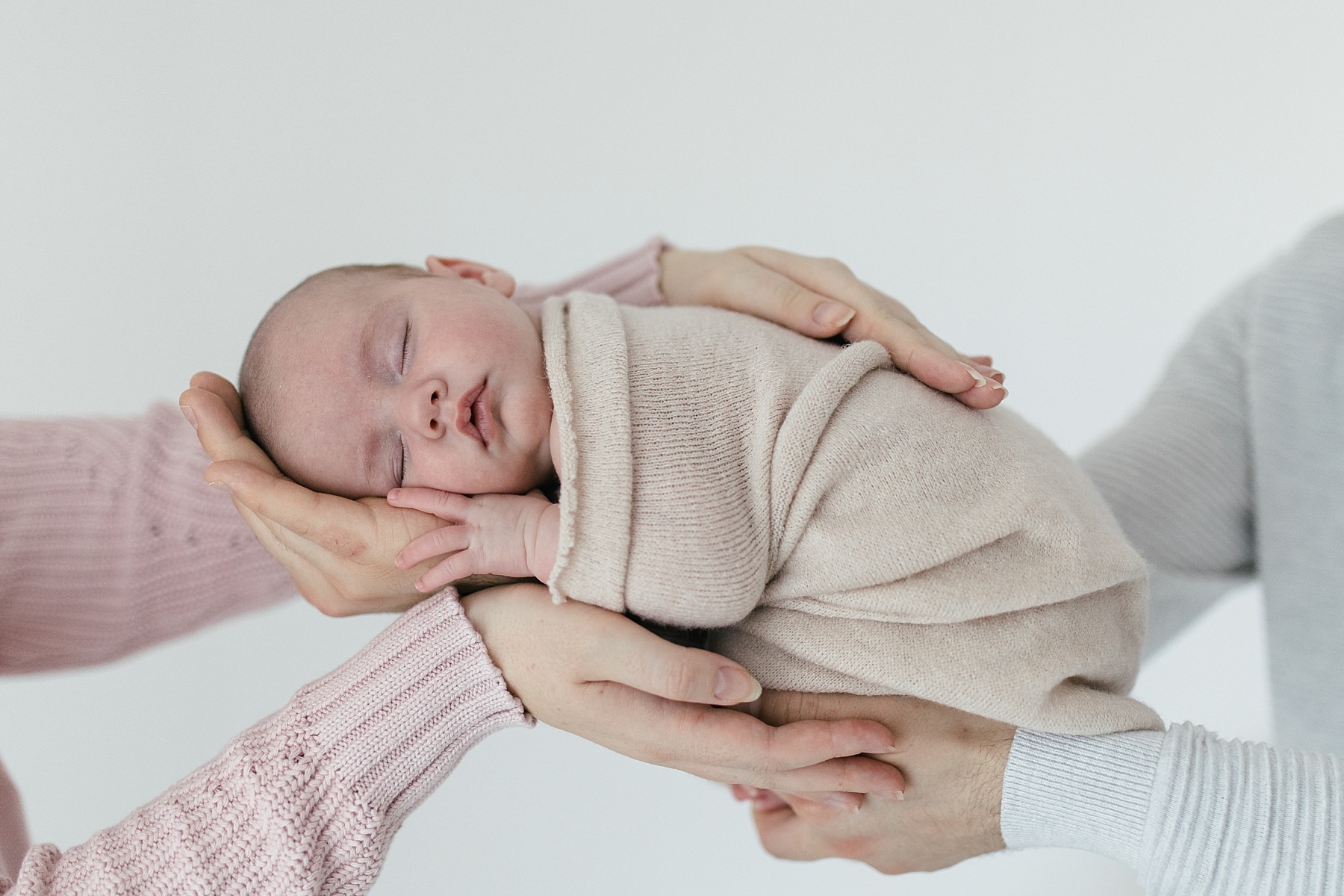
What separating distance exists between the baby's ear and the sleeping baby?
0.16 meters

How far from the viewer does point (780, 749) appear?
1.10 m

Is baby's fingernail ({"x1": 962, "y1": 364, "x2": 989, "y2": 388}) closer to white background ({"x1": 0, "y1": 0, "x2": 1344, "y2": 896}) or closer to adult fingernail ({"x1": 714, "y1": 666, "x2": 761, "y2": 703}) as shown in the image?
adult fingernail ({"x1": 714, "y1": 666, "x2": 761, "y2": 703})

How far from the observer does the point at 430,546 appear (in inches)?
43.3

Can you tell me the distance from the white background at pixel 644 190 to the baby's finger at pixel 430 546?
1194mm

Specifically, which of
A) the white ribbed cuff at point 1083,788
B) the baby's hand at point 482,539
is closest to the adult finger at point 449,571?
the baby's hand at point 482,539

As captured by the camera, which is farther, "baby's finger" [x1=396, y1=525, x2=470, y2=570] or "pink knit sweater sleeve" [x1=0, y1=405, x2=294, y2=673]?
"pink knit sweater sleeve" [x1=0, y1=405, x2=294, y2=673]

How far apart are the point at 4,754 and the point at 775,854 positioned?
1.56m

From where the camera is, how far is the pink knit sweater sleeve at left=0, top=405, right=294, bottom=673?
4.54 feet

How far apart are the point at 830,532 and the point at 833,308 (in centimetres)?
31

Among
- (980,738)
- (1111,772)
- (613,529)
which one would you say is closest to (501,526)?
(613,529)

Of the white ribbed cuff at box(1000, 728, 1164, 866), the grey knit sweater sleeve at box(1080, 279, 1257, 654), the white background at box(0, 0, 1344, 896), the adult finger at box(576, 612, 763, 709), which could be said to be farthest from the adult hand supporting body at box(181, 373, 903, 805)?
the white background at box(0, 0, 1344, 896)

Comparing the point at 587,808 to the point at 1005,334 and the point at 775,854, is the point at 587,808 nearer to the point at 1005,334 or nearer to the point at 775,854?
the point at 775,854

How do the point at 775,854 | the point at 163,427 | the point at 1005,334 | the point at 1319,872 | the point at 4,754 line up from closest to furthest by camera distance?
the point at 1319,872 < the point at 775,854 < the point at 163,427 < the point at 4,754 < the point at 1005,334

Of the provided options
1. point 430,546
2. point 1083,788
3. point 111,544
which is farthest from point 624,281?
point 1083,788
